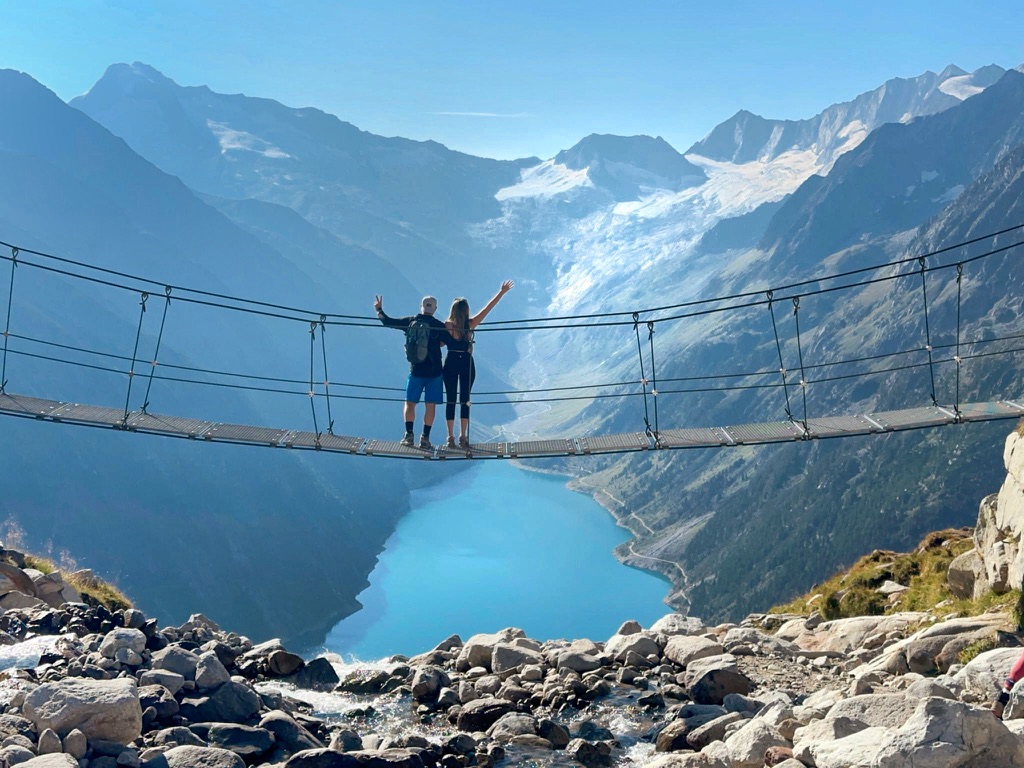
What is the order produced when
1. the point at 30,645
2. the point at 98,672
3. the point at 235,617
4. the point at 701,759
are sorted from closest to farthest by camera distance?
the point at 701,759, the point at 98,672, the point at 30,645, the point at 235,617

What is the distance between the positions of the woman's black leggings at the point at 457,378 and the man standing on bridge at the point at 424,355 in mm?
151

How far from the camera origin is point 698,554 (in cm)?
19488

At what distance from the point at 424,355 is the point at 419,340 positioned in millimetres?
256

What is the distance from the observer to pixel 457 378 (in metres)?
16.0

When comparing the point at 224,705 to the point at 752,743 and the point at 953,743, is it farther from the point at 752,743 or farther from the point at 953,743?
the point at 953,743

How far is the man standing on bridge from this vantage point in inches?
618

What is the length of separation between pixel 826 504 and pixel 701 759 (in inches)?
6814

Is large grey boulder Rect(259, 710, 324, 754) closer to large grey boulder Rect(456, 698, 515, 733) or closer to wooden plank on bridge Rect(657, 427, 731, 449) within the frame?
large grey boulder Rect(456, 698, 515, 733)

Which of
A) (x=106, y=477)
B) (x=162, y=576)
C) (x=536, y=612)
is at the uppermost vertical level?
(x=106, y=477)

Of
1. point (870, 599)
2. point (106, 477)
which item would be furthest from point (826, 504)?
point (870, 599)

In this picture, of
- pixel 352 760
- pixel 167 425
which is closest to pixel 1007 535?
pixel 352 760

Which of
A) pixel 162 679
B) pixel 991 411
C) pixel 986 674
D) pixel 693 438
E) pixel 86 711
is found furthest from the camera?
pixel 693 438

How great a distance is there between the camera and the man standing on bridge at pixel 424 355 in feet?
51.5

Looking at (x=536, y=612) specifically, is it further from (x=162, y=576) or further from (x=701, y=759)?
(x=701, y=759)
